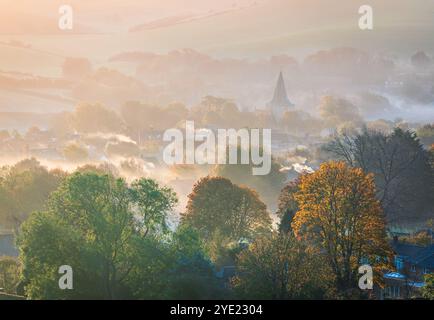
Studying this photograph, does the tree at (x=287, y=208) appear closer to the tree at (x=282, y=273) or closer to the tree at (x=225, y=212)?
the tree at (x=225, y=212)

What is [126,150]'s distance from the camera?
128m

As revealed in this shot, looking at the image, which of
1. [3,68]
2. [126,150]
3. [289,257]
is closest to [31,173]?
[289,257]

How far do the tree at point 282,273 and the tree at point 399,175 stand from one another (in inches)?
622

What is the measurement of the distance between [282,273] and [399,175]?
2272cm

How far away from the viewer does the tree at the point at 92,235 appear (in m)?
31.6

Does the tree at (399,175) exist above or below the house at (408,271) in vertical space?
above

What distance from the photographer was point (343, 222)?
35438 mm

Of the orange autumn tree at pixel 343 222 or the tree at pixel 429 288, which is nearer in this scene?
the tree at pixel 429 288

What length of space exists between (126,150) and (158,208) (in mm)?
93750

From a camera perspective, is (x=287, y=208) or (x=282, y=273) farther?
(x=287, y=208)

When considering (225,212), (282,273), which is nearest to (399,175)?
(225,212)

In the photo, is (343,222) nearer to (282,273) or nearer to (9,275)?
(282,273)

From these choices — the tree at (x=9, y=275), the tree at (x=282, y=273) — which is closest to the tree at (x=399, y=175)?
the tree at (x=282, y=273)
